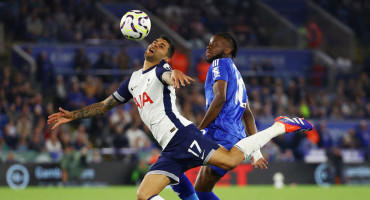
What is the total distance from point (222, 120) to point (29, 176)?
1159 centimetres

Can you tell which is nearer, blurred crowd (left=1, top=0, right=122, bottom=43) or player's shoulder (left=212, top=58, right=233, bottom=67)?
player's shoulder (left=212, top=58, right=233, bottom=67)

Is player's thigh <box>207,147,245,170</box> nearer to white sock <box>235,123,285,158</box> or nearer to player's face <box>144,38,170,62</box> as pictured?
white sock <box>235,123,285,158</box>

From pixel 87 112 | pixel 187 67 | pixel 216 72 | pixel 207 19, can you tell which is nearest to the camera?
pixel 216 72

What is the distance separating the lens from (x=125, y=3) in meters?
27.8

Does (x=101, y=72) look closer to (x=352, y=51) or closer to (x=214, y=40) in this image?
(x=352, y=51)

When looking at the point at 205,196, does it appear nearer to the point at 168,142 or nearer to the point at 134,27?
the point at 168,142

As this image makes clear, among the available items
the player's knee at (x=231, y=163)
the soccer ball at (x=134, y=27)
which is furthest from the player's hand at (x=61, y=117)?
the player's knee at (x=231, y=163)

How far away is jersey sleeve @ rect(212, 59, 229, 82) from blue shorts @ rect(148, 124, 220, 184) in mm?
726

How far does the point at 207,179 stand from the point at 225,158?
2.59 ft

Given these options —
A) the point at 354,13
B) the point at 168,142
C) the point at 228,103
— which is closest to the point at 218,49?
the point at 228,103

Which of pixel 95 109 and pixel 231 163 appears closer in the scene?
pixel 231 163

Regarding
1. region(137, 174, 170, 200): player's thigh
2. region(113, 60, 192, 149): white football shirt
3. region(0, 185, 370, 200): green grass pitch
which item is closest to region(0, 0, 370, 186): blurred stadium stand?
region(0, 185, 370, 200): green grass pitch

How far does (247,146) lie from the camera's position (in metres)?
7.29

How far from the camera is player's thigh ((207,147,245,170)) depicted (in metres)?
7.08
